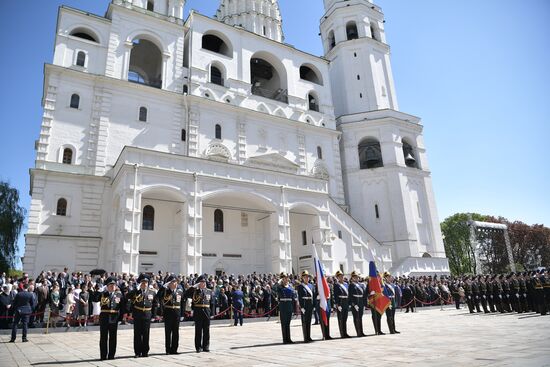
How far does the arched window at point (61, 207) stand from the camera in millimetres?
23156

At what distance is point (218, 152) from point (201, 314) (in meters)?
20.6

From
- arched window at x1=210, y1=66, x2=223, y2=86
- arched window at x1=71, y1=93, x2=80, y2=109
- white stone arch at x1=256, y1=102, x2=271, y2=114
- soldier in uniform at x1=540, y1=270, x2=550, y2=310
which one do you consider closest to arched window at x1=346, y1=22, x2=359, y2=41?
white stone arch at x1=256, y1=102, x2=271, y2=114

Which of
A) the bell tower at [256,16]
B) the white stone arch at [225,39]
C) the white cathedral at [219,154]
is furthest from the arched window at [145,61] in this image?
the bell tower at [256,16]

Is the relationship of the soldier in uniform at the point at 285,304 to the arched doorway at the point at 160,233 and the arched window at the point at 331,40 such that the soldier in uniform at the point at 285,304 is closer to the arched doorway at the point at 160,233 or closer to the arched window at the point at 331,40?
the arched doorway at the point at 160,233

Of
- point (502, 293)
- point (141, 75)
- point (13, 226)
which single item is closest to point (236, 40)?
point (141, 75)

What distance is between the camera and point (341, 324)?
1113cm

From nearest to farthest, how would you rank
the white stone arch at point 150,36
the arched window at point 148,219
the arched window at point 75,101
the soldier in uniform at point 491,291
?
the soldier in uniform at point 491,291, the arched window at point 148,219, the arched window at point 75,101, the white stone arch at point 150,36

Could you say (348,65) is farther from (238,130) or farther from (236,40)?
(238,130)

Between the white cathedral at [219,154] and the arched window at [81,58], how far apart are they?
0.07 m

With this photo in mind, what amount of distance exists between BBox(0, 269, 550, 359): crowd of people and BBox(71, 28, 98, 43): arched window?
759 inches

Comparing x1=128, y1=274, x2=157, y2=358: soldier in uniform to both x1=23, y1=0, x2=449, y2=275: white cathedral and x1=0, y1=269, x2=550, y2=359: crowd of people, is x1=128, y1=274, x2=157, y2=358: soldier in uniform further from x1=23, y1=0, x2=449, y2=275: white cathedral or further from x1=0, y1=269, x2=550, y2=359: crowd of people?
x1=23, y1=0, x2=449, y2=275: white cathedral

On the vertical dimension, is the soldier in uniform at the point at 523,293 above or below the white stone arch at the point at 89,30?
below

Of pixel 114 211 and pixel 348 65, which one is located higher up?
pixel 348 65

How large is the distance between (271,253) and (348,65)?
82.3ft
